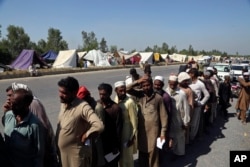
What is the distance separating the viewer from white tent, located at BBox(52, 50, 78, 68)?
30908mm

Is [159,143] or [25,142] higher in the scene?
[25,142]

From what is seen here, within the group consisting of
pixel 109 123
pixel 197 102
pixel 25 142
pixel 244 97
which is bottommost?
pixel 244 97

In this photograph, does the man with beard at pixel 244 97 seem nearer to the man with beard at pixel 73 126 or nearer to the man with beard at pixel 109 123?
the man with beard at pixel 109 123

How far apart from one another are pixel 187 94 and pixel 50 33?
74.7m

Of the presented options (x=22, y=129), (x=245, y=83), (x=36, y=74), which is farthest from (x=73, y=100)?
(x=36, y=74)

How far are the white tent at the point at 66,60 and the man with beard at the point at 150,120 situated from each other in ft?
89.7

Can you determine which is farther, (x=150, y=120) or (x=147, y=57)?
(x=147, y=57)

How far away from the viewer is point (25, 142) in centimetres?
255

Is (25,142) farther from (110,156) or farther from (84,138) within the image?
(110,156)

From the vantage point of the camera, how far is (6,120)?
2754mm

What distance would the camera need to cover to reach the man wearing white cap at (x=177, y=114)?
5.00 meters

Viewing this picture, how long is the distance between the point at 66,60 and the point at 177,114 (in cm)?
2732

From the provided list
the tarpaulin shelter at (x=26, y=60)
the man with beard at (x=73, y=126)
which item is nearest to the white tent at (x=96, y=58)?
the tarpaulin shelter at (x=26, y=60)

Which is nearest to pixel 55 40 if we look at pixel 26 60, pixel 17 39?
pixel 17 39
